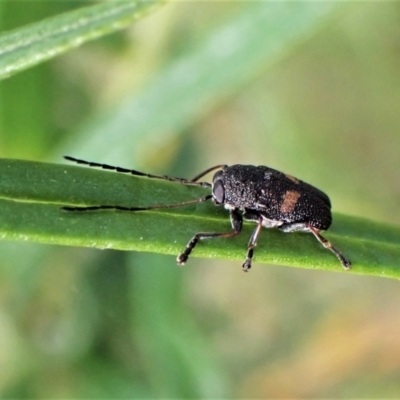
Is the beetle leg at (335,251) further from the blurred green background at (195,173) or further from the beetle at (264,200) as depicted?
the blurred green background at (195,173)

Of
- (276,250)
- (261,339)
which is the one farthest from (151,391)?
(276,250)

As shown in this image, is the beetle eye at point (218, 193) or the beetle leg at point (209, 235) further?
the beetle eye at point (218, 193)

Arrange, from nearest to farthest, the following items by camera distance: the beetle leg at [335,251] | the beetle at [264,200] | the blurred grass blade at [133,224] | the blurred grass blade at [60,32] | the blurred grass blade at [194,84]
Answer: the blurred grass blade at [133,224] → the blurred grass blade at [60,32] → the beetle leg at [335,251] → the beetle at [264,200] → the blurred grass blade at [194,84]

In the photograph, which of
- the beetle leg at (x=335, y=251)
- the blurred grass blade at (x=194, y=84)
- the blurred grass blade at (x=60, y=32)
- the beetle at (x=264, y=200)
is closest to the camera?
the blurred grass blade at (x=60, y=32)

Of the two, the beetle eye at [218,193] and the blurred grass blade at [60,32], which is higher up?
the blurred grass blade at [60,32]

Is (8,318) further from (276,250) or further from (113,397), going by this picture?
(276,250)

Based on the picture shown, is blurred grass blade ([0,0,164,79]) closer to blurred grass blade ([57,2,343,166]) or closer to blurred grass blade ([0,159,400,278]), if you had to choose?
blurred grass blade ([0,159,400,278])

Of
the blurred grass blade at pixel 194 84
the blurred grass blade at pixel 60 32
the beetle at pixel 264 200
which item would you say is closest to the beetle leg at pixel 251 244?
the beetle at pixel 264 200

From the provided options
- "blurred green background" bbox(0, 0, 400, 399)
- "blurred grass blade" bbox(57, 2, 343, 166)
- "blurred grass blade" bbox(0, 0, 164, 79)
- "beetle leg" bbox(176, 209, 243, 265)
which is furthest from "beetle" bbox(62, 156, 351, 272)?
"blurred grass blade" bbox(57, 2, 343, 166)
